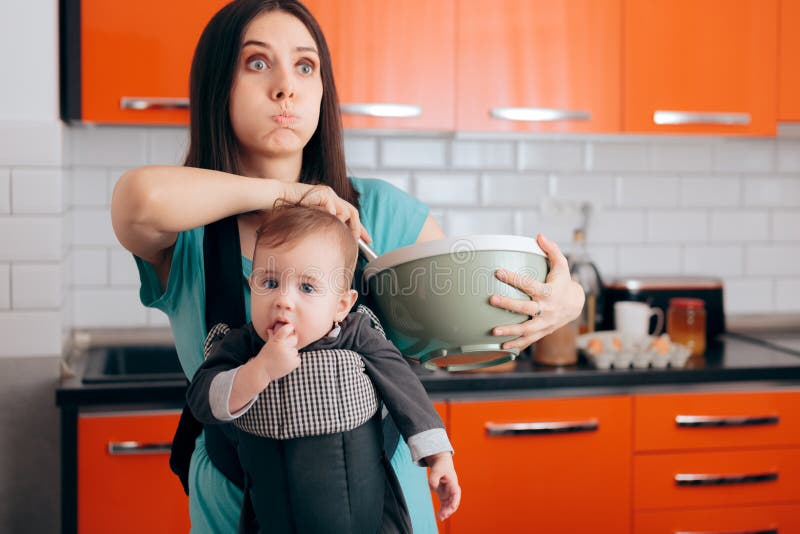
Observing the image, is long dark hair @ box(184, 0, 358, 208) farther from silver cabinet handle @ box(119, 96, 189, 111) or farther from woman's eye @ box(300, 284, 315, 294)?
silver cabinet handle @ box(119, 96, 189, 111)

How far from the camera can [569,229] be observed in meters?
2.69

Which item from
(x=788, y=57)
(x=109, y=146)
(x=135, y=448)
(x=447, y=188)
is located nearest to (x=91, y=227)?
(x=109, y=146)

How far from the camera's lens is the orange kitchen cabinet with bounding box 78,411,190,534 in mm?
1940

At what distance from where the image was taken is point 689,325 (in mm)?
2389

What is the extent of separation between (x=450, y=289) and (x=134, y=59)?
55.2 inches

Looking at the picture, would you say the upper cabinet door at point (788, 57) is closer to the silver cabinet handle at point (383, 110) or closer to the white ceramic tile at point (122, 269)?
the silver cabinet handle at point (383, 110)

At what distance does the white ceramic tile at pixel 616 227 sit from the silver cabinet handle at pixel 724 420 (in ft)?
2.42

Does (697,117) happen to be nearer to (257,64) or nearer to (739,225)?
(739,225)

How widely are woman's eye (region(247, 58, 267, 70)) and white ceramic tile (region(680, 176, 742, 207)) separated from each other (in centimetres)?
193

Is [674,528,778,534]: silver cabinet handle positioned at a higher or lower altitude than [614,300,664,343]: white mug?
lower

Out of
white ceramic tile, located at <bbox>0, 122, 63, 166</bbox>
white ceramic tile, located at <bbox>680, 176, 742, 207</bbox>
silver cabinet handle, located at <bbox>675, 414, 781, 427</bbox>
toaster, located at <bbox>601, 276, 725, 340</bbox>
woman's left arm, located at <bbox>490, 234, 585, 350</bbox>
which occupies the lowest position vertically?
silver cabinet handle, located at <bbox>675, 414, 781, 427</bbox>

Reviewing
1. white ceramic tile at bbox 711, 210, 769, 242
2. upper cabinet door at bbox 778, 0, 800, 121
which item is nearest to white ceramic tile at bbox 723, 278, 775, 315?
white ceramic tile at bbox 711, 210, 769, 242

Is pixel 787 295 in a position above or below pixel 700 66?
below

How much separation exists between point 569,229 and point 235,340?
1845 mm
